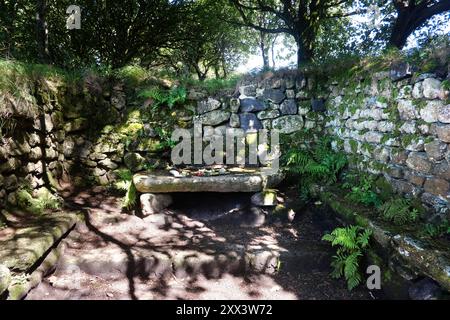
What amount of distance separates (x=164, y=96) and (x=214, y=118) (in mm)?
1119

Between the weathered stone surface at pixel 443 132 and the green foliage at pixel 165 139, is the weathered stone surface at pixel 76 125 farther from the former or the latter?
the weathered stone surface at pixel 443 132

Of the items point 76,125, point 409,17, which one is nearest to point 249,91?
point 76,125

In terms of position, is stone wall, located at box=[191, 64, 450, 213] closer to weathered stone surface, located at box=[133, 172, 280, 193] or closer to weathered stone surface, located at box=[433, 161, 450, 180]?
weathered stone surface, located at box=[433, 161, 450, 180]

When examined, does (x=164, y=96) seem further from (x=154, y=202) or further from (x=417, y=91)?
(x=417, y=91)

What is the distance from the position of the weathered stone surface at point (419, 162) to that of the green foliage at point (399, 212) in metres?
0.42

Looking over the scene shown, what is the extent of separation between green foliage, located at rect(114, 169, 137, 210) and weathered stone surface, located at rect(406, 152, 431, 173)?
4.15 meters

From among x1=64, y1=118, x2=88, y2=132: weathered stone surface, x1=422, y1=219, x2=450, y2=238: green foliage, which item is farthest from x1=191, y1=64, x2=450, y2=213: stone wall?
x1=64, y1=118, x2=88, y2=132: weathered stone surface

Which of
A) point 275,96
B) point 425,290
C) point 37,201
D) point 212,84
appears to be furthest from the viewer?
point 212,84

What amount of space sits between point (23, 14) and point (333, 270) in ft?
29.4

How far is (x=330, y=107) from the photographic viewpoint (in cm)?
592

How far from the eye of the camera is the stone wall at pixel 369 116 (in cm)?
332

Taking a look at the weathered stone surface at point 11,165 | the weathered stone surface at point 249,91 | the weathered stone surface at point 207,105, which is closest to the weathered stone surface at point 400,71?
the weathered stone surface at point 249,91

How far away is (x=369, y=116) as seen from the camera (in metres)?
4.62

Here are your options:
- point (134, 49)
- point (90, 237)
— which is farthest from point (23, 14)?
point (90, 237)
